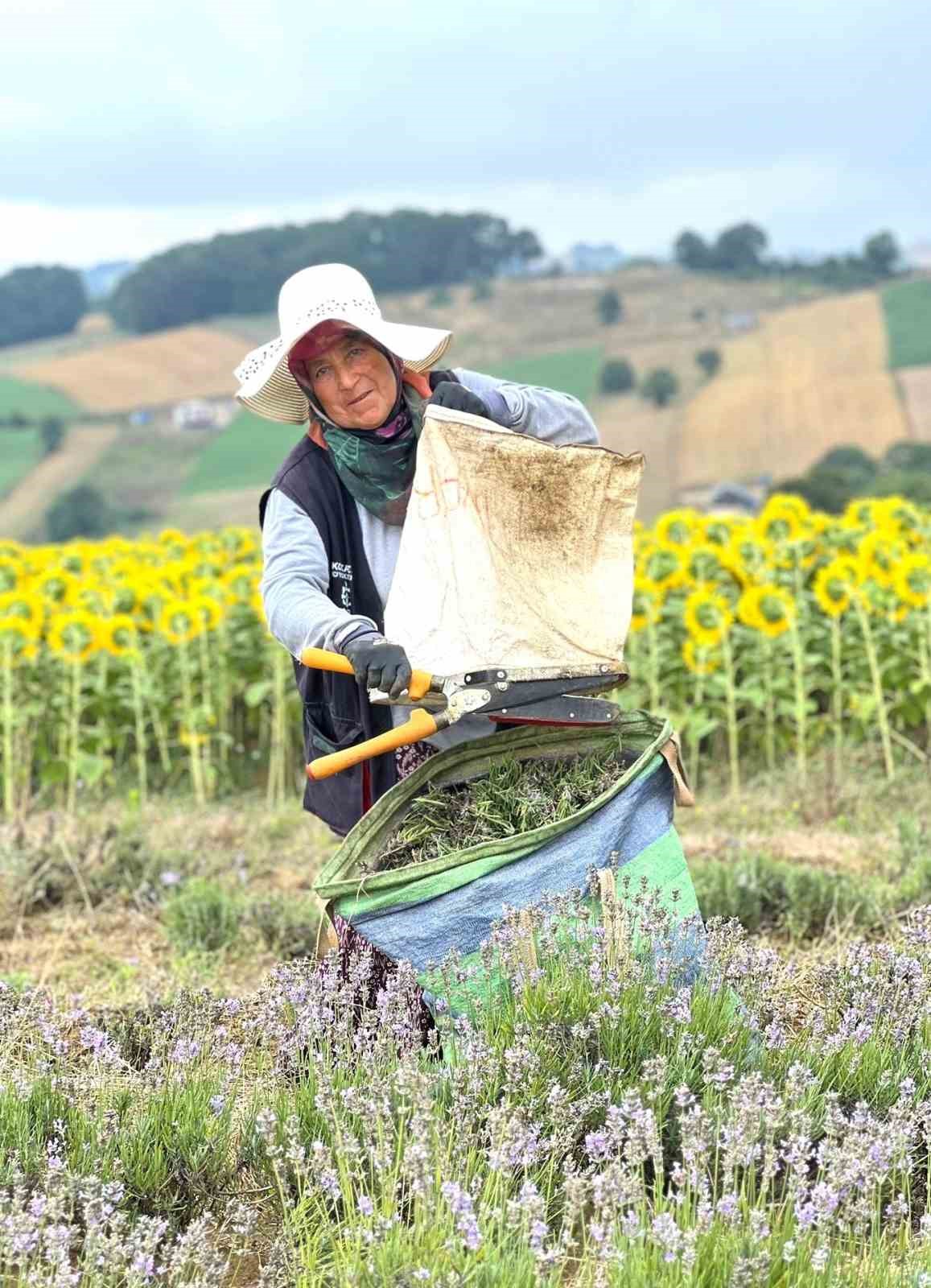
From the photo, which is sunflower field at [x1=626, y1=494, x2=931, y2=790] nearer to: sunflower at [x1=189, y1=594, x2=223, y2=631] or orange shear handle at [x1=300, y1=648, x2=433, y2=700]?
sunflower at [x1=189, y1=594, x2=223, y2=631]

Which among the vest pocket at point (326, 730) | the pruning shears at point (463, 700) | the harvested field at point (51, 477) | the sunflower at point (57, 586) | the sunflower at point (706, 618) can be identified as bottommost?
the sunflower at point (706, 618)

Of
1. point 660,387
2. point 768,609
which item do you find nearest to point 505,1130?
point 768,609

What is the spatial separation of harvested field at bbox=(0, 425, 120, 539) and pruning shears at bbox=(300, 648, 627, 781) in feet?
103

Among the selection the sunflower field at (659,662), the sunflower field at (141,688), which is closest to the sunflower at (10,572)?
the sunflower field at (141,688)

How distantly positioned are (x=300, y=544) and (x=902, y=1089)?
5.29 ft

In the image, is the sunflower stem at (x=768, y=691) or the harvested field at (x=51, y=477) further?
the harvested field at (x=51, y=477)

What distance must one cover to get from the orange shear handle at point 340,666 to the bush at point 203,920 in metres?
1.96

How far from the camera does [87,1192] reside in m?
2.34

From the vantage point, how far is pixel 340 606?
3.45 meters

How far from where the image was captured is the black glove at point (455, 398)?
3.21 meters

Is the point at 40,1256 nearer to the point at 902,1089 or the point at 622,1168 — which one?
the point at 622,1168

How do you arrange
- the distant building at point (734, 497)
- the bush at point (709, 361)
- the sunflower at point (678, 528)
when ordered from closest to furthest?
the sunflower at point (678, 528) < the distant building at point (734, 497) < the bush at point (709, 361)

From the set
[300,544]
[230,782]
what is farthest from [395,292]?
[300,544]

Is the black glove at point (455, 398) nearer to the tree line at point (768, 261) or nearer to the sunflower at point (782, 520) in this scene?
the sunflower at point (782, 520)
